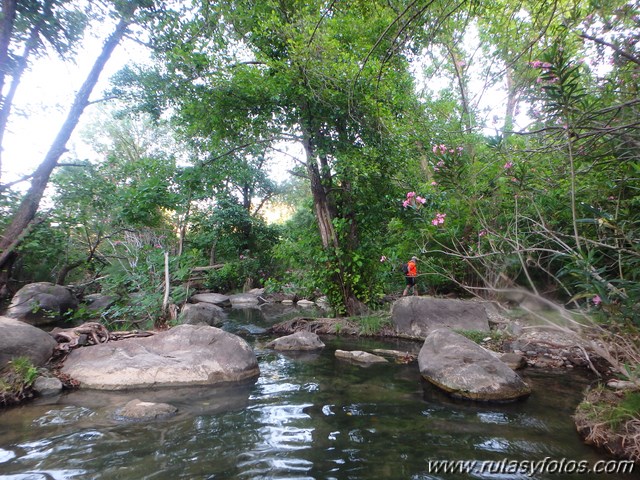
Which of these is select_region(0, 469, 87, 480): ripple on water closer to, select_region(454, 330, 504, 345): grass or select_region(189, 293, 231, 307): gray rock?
select_region(454, 330, 504, 345): grass

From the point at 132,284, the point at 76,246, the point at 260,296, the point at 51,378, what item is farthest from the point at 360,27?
the point at 260,296

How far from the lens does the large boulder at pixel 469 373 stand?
4.55 meters

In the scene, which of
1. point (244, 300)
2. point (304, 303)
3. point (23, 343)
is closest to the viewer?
point (23, 343)

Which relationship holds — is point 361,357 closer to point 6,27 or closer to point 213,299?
point 6,27

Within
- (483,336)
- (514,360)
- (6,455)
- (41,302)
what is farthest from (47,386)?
(41,302)

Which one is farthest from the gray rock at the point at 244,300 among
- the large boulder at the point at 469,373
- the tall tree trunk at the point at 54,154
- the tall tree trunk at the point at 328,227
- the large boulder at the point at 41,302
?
the large boulder at the point at 469,373

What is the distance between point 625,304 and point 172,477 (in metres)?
4.20

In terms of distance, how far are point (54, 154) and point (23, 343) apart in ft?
21.9

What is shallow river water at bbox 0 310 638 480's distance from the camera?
9.76ft

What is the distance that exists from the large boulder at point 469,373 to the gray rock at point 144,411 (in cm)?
355

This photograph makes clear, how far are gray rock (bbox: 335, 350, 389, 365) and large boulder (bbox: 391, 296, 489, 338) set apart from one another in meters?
2.14

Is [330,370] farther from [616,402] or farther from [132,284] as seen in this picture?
[132,284]

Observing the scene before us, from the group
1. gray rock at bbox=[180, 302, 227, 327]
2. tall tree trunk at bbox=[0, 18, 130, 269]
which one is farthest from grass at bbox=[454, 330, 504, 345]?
tall tree trunk at bbox=[0, 18, 130, 269]

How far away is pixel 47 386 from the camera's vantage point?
479 centimetres
